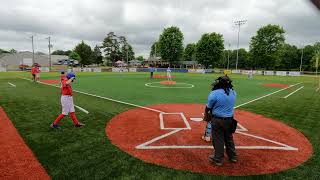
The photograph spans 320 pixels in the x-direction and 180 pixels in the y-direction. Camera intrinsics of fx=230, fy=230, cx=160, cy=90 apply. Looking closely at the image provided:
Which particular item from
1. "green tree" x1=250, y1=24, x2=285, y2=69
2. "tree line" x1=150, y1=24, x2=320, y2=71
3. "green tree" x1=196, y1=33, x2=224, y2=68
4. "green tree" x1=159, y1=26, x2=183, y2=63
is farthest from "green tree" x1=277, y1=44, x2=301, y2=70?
"green tree" x1=159, y1=26, x2=183, y2=63

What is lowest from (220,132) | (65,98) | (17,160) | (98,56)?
(17,160)

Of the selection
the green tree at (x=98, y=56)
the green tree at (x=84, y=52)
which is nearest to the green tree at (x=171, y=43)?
the green tree at (x=84, y=52)

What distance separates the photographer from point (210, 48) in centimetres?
7425

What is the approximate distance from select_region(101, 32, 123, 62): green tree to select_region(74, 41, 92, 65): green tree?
54.5 feet

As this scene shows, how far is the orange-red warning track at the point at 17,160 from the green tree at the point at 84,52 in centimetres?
9615

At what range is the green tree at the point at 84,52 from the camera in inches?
3878

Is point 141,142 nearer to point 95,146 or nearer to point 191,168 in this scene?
point 95,146

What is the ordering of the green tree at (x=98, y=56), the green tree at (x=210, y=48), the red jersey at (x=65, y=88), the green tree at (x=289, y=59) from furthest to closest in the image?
the green tree at (x=98, y=56) → the green tree at (x=289, y=59) → the green tree at (x=210, y=48) → the red jersey at (x=65, y=88)

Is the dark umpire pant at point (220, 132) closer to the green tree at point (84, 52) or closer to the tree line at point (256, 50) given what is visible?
the tree line at point (256, 50)

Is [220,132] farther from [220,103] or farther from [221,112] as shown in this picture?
[220,103]

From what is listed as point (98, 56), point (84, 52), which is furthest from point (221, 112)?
point (98, 56)

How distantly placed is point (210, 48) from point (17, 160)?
239ft

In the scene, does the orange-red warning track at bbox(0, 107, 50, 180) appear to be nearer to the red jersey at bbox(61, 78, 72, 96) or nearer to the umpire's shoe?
the red jersey at bbox(61, 78, 72, 96)

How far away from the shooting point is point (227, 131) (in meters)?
5.88
